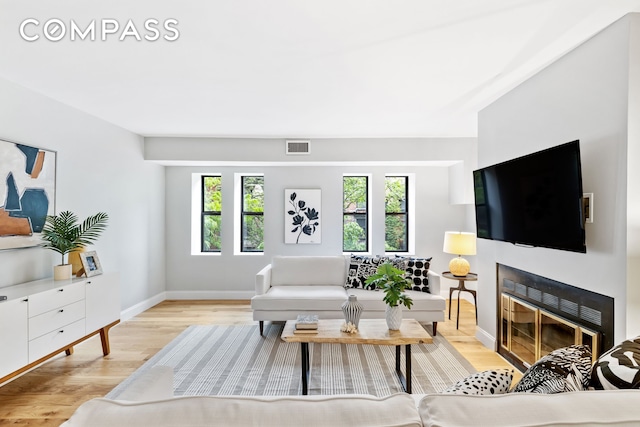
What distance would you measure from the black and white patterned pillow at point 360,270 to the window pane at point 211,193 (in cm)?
251

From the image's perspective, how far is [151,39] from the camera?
218cm

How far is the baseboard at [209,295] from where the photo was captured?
5637mm

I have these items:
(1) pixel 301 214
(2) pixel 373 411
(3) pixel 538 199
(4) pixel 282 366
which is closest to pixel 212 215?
(1) pixel 301 214

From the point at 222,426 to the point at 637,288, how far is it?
2.22 meters

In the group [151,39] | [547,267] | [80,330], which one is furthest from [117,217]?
[547,267]

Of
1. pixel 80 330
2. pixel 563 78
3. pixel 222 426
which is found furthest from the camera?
pixel 80 330

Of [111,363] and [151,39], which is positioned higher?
[151,39]

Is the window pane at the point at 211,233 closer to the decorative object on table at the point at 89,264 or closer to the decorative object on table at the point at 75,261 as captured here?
the decorative object on table at the point at 89,264

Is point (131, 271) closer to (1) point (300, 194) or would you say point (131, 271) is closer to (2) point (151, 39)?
(1) point (300, 194)

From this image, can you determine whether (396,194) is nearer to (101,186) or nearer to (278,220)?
(278,220)

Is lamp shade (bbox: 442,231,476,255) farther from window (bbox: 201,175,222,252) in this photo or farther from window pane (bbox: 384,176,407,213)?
window (bbox: 201,175,222,252)

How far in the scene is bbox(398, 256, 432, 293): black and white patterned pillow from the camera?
14.0 feet

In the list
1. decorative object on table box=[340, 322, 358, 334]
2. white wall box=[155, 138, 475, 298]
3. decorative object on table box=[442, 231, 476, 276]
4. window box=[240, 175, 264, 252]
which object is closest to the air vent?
white wall box=[155, 138, 475, 298]

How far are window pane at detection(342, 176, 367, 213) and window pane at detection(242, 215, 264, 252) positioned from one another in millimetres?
1379
